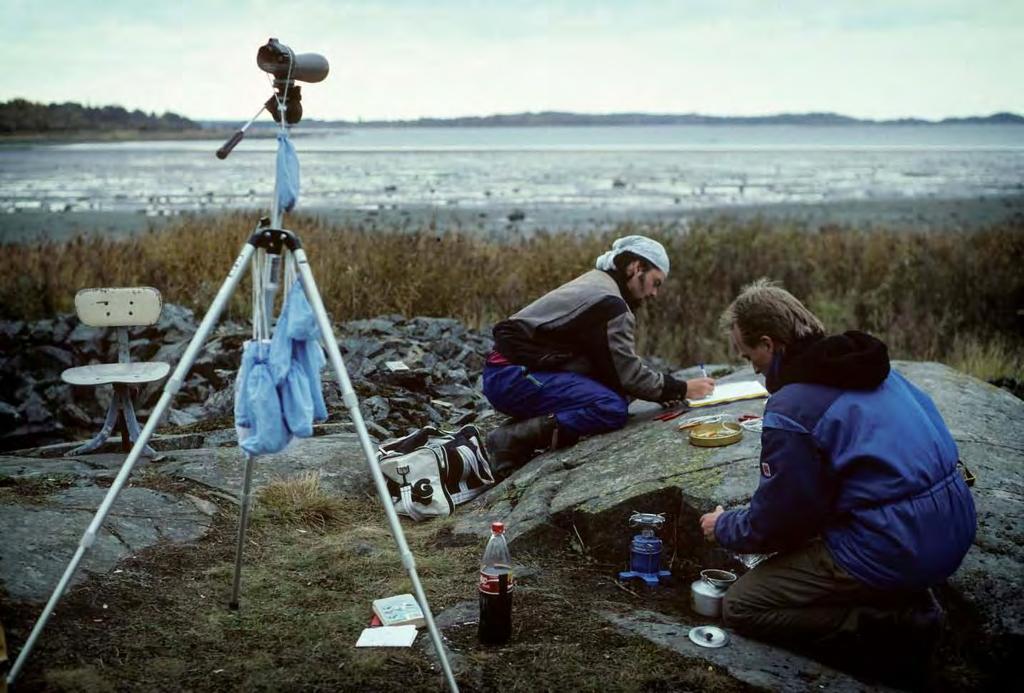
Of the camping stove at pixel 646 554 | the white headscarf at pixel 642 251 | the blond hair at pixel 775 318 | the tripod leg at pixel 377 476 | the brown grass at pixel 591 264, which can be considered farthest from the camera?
the brown grass at pixel 591 264

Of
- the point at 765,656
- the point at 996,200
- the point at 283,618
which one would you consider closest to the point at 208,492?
the point at 283,618

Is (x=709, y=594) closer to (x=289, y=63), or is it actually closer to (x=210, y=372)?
(x=289, y=63)

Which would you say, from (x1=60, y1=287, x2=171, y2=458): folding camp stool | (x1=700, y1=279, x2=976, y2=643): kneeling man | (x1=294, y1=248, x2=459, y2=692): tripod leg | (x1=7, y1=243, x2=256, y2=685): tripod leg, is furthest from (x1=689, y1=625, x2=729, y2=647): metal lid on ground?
(x1=60, y1=287, x2=171, y2=458): folding camp stool

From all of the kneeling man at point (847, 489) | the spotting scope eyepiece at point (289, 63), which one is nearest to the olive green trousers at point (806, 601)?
the kneeling man at point (847, 489)

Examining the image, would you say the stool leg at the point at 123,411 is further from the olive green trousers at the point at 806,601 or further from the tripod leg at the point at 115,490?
the olive green trousers at the point at 806,601

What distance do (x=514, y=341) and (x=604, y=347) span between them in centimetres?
61

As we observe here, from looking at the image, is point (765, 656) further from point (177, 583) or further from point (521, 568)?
point (177, 583)

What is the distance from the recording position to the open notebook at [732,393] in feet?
21.5

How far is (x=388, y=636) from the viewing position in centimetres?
439

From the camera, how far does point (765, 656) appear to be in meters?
4.29

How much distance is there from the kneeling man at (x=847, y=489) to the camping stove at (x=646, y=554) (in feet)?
2.60

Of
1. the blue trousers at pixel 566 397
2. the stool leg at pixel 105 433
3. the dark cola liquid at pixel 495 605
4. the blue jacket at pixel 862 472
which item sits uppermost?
the blue jacket at pixel 862 472

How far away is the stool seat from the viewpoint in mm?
7297

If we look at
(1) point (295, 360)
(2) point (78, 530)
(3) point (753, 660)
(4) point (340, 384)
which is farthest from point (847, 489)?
(2) point (78, 530)
